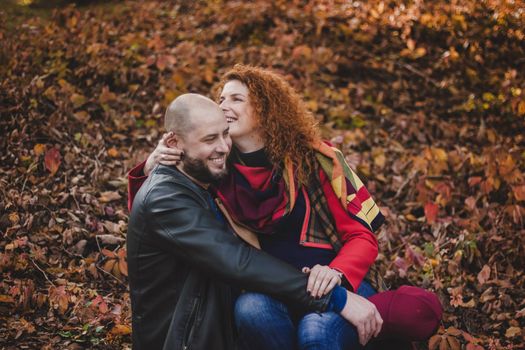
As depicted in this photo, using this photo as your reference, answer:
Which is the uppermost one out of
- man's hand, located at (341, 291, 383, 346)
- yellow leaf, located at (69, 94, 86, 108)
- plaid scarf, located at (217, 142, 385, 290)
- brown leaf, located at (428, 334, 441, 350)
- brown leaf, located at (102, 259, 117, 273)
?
yellow leaf, located at (69, 94, 86, 108)

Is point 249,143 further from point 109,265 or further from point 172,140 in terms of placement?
point 109,265

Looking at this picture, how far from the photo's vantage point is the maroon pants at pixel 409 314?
7.73 ft

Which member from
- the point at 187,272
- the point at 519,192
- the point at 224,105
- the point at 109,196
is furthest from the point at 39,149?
the point at 519,192

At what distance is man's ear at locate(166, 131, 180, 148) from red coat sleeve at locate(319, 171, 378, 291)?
2.60ft

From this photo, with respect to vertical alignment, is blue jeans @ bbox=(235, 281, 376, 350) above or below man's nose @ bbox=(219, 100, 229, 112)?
below

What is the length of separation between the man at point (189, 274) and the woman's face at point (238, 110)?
0.54 meters

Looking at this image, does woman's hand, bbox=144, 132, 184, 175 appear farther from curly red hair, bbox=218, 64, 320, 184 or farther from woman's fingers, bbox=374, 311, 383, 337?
woman's fingers, bbox=374, 311, 383, 337

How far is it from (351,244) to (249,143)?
820 millimetres

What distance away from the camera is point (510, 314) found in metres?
3.47

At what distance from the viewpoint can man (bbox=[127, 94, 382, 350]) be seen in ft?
7.29

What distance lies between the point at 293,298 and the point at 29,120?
10.1 feet

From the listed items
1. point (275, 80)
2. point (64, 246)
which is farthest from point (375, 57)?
point (64, 246)

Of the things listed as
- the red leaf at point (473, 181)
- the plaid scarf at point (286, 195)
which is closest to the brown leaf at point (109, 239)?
the plaid scarf at point (286, 195)

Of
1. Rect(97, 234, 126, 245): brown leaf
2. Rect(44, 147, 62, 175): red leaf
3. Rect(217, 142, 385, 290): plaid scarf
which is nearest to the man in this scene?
Rect(217, 142, 385, 290): plaid scarf
